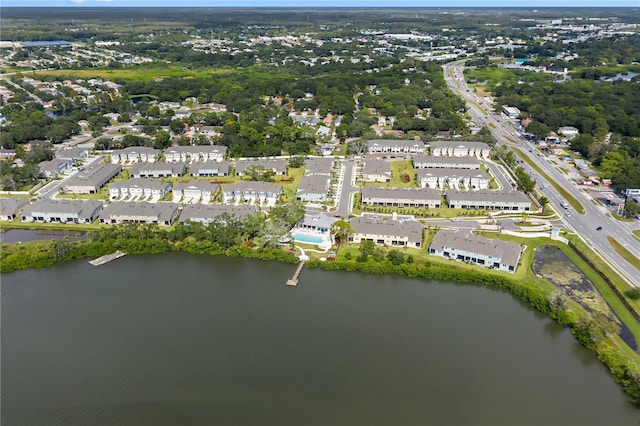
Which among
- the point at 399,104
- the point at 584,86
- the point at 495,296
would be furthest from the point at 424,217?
the point at 584,86

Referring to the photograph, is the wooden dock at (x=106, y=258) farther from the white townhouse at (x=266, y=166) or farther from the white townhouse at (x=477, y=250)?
the white townhouse at (x=477, y=250)

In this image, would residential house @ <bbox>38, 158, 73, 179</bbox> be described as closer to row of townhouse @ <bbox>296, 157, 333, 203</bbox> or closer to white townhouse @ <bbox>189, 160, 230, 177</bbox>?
white townhouse @ <bbox>189, 160, 230, 177</bbox>

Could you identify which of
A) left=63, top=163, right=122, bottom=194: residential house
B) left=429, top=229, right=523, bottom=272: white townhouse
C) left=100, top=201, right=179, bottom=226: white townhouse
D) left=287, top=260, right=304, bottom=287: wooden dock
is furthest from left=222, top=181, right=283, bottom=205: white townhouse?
left=429, top=229, right=523, bottom=272: white townhouse

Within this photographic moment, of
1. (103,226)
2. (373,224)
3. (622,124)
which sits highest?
(622,124)

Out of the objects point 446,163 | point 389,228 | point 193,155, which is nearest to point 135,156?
point 193,155

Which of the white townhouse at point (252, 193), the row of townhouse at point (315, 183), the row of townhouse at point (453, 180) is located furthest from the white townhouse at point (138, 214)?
the row of townhouse at point (453, 180)

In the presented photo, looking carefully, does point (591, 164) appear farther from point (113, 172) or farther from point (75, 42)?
point (75, 42)

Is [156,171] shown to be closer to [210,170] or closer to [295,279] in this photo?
[210,170]

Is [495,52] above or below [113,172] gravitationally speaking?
above
